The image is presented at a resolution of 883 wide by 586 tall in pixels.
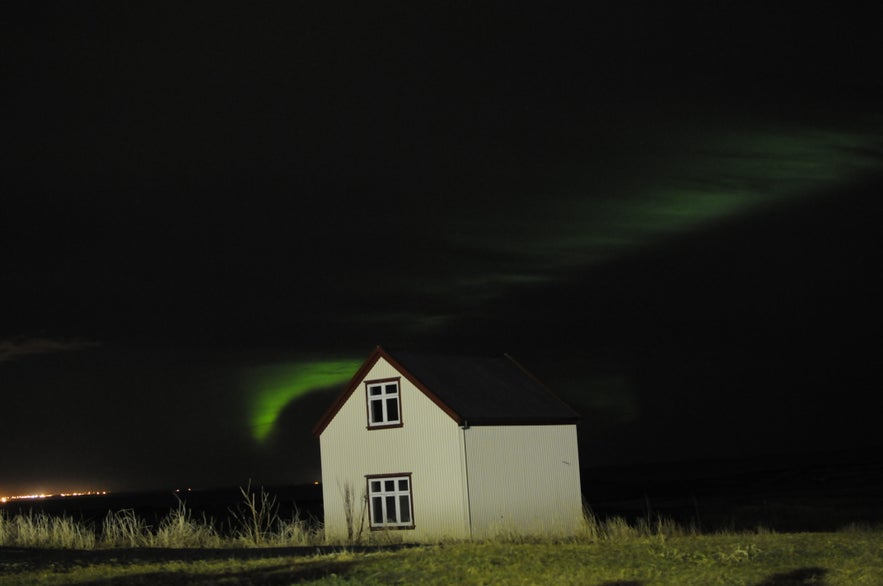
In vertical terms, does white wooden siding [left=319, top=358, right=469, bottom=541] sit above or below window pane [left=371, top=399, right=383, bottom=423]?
below

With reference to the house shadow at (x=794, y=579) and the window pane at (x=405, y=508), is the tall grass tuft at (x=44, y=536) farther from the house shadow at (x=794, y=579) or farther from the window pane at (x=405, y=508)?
the house shadow at (x=794, y=579)

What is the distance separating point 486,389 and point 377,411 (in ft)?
11.8

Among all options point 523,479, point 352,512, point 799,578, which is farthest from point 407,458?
point 799,578

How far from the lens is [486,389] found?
35812 millimetres

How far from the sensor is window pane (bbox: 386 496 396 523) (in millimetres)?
33562

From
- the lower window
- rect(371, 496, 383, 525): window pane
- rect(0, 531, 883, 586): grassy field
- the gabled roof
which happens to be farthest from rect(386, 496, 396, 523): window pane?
rect(0, 531, 883, 586): grassy field

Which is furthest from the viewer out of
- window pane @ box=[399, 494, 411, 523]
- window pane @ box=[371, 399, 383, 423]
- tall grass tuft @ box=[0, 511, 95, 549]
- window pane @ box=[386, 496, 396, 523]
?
window pane @ box=[371, 399, 383, 423]

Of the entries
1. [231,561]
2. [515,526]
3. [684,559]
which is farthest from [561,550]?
[515,526]

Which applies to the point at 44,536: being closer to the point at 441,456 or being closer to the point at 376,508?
the point at 376,508

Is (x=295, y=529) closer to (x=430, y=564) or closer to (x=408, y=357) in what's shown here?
(x=408, y=357)

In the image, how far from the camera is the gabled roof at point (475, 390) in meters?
33.2

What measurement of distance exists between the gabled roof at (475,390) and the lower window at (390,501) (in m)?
2.60

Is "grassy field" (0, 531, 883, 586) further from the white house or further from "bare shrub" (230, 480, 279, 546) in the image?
the white house

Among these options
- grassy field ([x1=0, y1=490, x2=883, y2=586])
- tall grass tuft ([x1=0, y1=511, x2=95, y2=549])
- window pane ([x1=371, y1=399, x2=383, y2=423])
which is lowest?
grassy field ([x1=0, y1=490, x2=883, y2=586])
